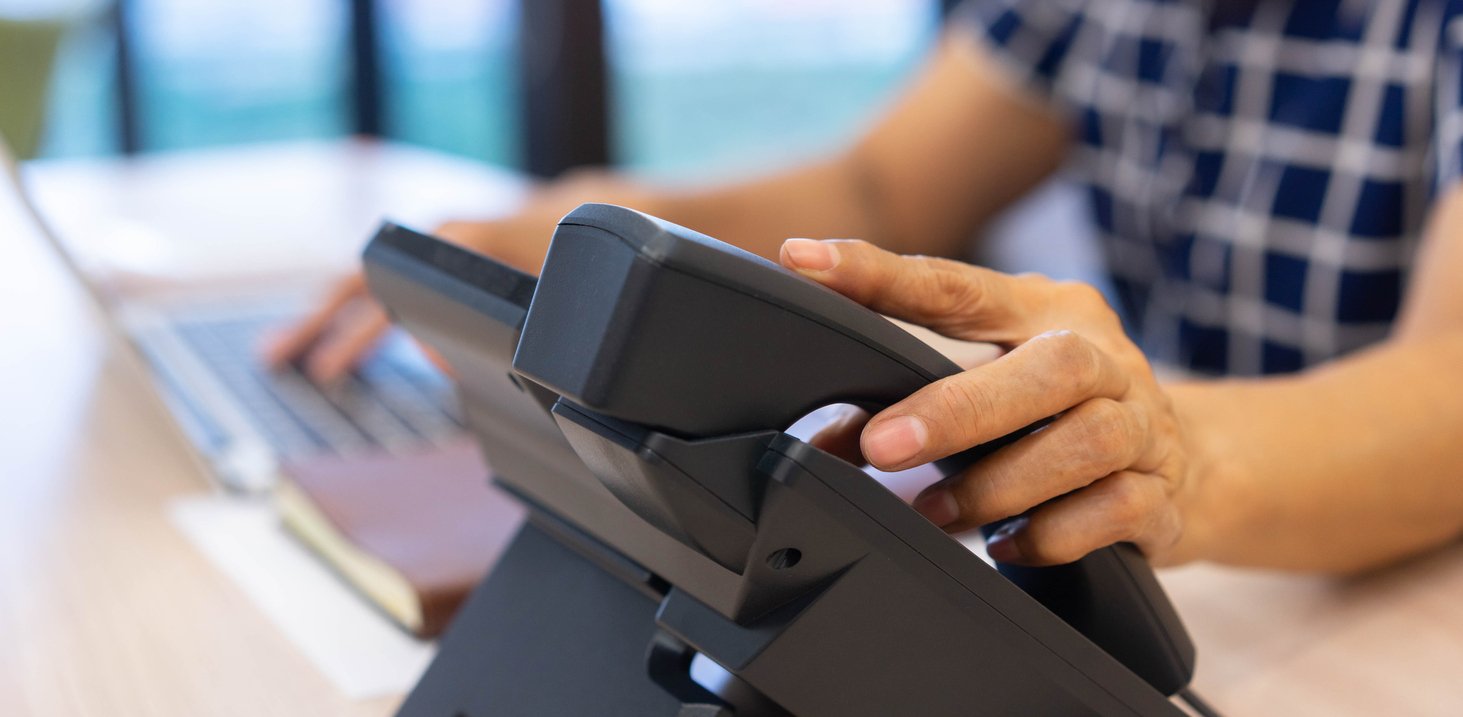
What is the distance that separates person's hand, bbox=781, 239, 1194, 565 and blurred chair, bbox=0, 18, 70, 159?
2088 mm

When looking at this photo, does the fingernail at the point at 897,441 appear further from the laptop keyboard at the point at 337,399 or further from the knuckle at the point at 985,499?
the laptop keyboard at the point at 337,399

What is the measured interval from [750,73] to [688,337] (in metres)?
3.50

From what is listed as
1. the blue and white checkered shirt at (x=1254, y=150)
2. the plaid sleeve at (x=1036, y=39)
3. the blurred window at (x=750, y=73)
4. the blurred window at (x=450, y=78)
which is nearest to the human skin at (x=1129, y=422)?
the blue and white checkered shirt at (x=1254, y=150)

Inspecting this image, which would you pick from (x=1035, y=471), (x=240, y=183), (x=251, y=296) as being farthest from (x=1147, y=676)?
(x=240, y=183)

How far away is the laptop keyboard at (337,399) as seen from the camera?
77 centimetres

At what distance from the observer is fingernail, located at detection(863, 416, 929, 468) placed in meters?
0.34

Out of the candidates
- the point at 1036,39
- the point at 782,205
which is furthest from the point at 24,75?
the point at 1036,39

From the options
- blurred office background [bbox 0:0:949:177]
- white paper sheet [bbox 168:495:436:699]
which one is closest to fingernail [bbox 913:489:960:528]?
white paper sheet [bbox 168:495:436:699]

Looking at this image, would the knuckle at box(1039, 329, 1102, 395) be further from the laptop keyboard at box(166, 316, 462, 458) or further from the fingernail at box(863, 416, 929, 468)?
the laptop keyboard at box(166, 316, 462, 458)

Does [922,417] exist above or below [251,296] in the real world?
above

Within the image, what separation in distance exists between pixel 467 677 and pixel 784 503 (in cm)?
17

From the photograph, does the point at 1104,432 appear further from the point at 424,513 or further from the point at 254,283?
the point at 254,283

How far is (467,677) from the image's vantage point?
0.43 metres

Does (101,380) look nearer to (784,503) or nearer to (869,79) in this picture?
(784,503)
